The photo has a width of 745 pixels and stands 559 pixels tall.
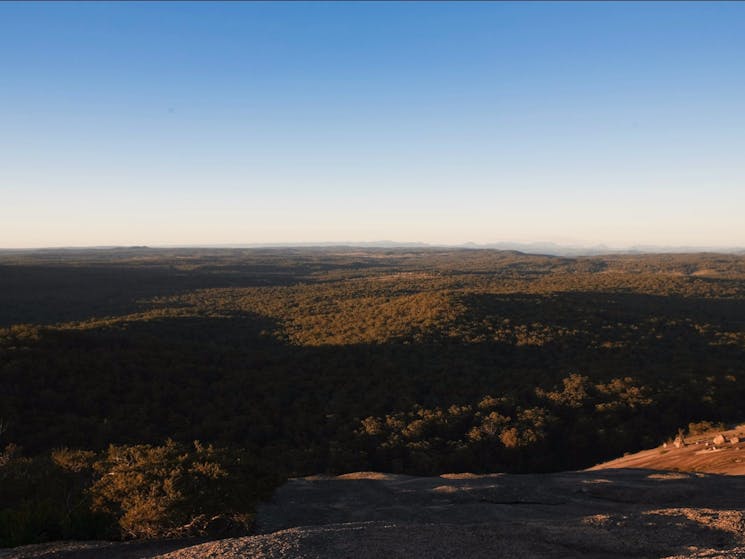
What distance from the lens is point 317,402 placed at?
1145 inches

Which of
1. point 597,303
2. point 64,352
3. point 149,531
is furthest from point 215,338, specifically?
point 597,303

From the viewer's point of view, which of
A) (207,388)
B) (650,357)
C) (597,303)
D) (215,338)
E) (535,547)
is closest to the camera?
(535,547)

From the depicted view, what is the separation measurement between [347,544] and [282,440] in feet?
57.2

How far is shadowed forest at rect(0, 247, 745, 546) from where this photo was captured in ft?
36.3

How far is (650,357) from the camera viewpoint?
37.8 metres

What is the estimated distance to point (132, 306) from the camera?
76.1 meters

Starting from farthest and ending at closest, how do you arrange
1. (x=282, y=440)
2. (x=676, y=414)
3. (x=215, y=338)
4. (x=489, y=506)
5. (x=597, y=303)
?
(x=597, y=303) < (x=215, y=338) < (x=676, y=414) < (x=282, y=440) < (x=489, y=506)

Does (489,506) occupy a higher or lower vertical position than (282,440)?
higher

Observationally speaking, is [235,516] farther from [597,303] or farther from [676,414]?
[597,303]

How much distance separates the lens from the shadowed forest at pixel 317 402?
36.3ft

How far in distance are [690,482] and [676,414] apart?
48.8ft

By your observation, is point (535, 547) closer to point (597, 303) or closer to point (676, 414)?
point (676, 414)

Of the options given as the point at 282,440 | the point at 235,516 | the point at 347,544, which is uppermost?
the point at 347,544

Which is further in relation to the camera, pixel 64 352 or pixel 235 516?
pixel 64 352
